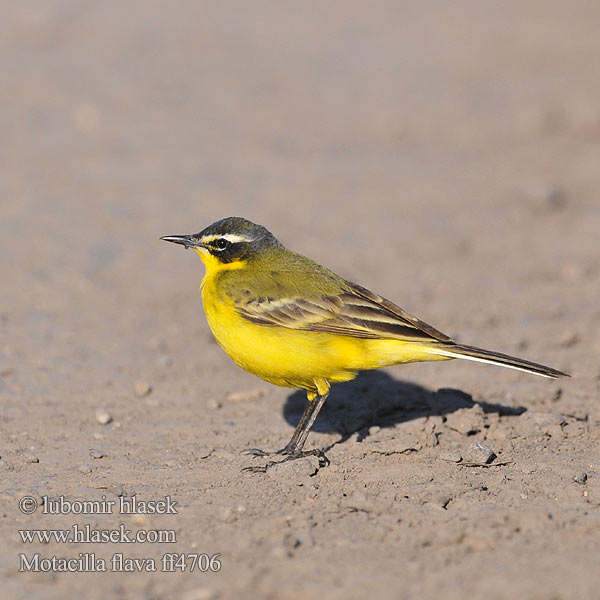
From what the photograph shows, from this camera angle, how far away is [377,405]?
26.9 feet

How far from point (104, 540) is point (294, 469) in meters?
1.54

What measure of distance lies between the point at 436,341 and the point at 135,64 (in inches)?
456

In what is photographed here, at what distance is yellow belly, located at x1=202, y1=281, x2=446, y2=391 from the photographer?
23.0 ft

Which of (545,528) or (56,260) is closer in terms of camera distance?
(545,528)

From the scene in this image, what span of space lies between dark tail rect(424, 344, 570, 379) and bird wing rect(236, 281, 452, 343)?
0.12 meters

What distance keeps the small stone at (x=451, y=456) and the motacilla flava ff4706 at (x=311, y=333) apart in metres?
0.72

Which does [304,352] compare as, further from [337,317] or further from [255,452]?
[255,452]

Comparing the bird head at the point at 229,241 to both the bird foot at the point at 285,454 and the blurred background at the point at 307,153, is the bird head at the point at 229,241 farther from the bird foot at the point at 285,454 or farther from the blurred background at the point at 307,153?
the blurred background at the point at 307,153

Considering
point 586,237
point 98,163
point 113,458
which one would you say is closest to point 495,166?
point 586,237

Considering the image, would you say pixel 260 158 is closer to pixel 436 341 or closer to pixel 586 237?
pixel 586 237

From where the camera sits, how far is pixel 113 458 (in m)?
7.06

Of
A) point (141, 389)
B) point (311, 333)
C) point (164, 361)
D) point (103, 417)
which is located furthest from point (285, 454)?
point (164, 361)

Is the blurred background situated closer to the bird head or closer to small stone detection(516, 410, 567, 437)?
the bird head

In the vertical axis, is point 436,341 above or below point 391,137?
below
